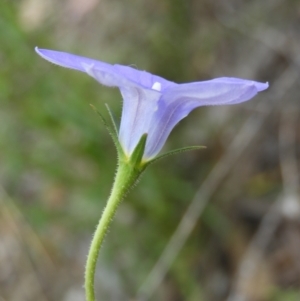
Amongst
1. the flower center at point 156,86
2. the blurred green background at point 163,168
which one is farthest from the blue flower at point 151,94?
the blurred green background at point 163,168

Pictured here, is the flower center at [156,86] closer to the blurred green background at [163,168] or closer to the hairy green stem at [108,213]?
the hairy green stem at [108,213]

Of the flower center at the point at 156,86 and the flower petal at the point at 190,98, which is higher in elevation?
the flower center at the point at 156,86

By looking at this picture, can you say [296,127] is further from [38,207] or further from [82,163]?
[38,207]

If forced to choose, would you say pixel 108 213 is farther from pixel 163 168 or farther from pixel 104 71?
pixel 163 168

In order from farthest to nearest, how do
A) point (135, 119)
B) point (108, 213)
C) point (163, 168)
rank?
point (163, 168) < point (135, 119) < point (108, 213)

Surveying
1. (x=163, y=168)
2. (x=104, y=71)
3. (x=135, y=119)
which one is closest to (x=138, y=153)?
(x=135, y=119)

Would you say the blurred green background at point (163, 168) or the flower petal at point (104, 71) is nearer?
the flower petal at point (104, 71)

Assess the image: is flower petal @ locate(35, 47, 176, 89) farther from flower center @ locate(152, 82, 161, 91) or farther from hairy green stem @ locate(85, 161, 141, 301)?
hairy green stem @ locate(85, 161, 141, 301)
